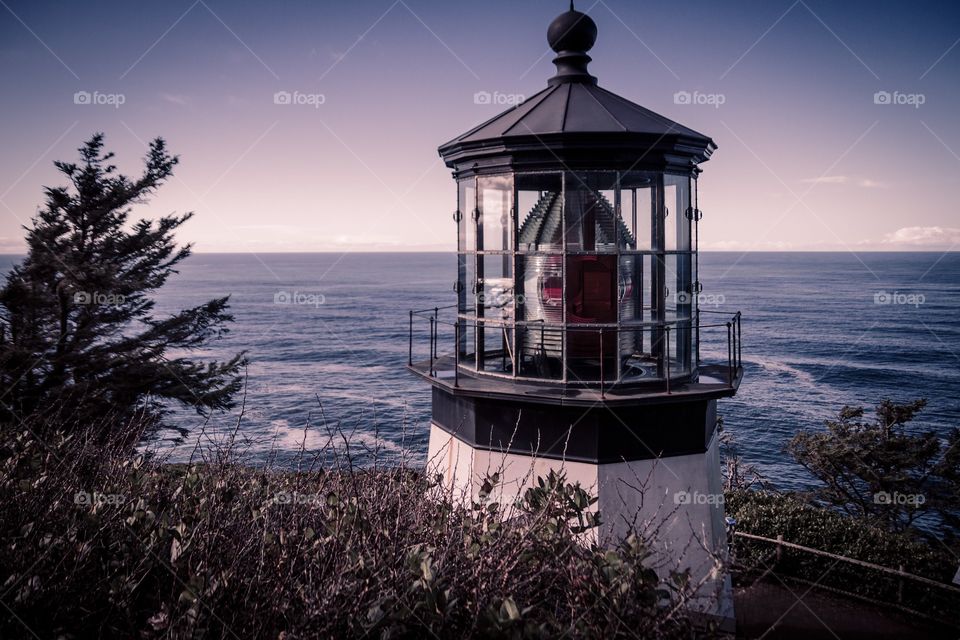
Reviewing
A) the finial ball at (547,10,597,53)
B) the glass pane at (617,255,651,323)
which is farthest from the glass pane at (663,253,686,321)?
the finial ball at (547,10,597,53)

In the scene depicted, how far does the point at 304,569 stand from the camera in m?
3.48

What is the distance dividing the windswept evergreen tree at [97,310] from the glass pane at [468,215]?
919cm

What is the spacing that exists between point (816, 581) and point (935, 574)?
1.76 metres

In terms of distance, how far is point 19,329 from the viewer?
14.4m

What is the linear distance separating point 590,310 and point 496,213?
4.24ft

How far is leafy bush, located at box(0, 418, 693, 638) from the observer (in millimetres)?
2982

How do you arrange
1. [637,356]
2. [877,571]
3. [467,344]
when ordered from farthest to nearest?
[877,571] < [467,344] < [637,356]

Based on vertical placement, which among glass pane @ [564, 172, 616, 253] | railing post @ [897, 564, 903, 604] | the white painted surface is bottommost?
railing post @ [897, 564, 903, 604]

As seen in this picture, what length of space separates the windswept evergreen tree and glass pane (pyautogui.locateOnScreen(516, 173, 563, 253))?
391 inches

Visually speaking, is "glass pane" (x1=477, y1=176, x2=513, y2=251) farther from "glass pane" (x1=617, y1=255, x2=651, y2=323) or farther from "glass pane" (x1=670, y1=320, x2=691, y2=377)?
"glass pane" (x1=670, y1=320, x2=691, y2=377)

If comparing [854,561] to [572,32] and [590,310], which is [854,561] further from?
[572,32]

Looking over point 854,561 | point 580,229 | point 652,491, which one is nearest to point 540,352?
point 580,229

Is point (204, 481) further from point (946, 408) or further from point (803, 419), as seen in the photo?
point (946, 408)

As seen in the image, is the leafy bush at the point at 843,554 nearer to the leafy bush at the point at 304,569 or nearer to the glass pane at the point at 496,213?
the glass pane at the point at 496,213
